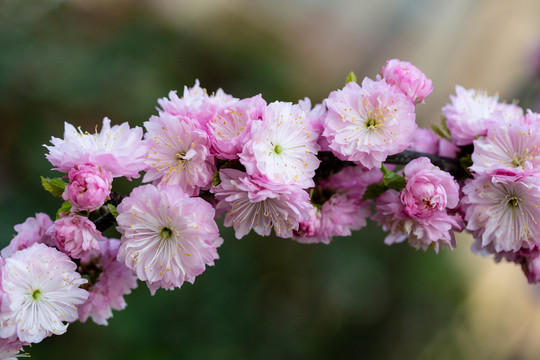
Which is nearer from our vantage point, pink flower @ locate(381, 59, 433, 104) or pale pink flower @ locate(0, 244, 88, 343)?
pale pink flower @ locate(0, 244, 88, 343)

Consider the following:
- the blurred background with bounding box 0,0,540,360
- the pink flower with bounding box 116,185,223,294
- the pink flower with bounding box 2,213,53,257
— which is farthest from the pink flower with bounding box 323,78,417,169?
the blurred background with bounding box 0,0,540,360

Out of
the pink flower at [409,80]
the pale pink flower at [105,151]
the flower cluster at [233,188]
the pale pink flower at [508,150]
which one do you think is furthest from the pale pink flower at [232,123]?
the pale pink flower at [508,150]

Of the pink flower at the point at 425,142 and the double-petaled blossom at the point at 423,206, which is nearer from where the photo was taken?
the double-petaled blossom at the point at 423,206

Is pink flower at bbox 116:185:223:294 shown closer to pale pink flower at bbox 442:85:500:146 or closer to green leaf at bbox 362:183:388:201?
green leaf at bbox 362:183:388:201

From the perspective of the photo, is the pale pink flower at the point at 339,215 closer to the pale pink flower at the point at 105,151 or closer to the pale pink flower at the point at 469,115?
the pale pink flower at the point at 469,115

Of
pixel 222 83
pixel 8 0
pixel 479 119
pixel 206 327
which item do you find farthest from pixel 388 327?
pixel 8 0

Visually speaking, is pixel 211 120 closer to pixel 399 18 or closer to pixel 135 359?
pixel 135 359

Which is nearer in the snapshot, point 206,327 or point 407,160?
point 407,160
